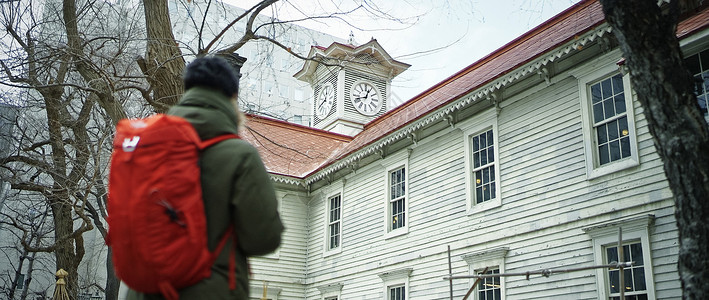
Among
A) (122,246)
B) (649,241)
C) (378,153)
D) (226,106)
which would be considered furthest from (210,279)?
(378,153)

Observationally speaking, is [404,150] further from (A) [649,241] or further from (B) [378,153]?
(A) [649,241]

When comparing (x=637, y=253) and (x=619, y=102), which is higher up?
(x=619, y=102)

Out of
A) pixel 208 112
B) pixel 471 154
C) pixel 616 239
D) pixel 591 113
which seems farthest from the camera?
pixel 471 154

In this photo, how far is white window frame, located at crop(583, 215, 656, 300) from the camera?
913 cm

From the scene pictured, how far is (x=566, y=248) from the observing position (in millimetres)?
10609

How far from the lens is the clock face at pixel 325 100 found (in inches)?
1014

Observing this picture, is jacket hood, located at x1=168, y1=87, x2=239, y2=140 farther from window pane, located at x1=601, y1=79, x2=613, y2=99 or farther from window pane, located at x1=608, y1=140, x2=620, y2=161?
window pane, located at x1=601, y1=79, x2=613, y2=99

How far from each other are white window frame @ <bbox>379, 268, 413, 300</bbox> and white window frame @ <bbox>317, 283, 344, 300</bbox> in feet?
7.10

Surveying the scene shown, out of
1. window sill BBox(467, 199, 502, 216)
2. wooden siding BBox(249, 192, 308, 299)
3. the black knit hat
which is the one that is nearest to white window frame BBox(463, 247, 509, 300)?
window sill BBox(467, 199, 502, 216)

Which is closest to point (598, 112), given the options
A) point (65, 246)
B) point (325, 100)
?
point (65, 246)

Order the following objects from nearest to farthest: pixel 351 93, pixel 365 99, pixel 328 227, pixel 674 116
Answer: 1. pixel 674 116
2. pixel 328 227
3. pixel 351 93
4. pixel 365 99

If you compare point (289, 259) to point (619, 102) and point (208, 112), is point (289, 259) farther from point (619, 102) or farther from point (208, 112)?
point (208, 112)

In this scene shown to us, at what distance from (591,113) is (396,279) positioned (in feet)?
21.4

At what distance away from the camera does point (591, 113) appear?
10.6m
